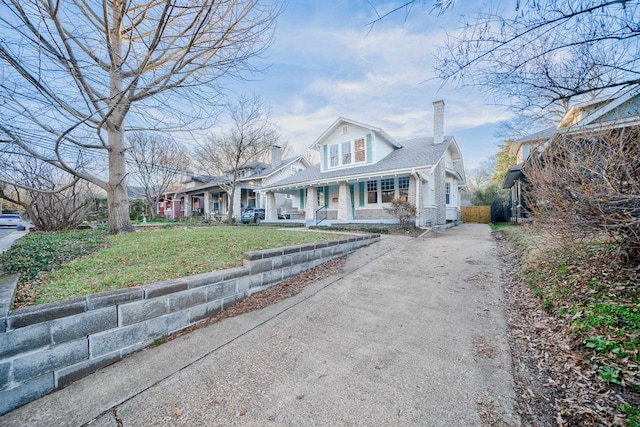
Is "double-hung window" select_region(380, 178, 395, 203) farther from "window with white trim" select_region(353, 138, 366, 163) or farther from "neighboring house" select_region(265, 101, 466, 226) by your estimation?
"window with white trim" select_region(353, 138, 366, 163)

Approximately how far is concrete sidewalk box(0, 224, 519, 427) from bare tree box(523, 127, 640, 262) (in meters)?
1.50

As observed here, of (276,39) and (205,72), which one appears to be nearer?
(276,39)

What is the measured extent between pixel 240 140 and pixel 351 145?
8.00m

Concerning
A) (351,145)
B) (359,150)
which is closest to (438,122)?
(359,150)

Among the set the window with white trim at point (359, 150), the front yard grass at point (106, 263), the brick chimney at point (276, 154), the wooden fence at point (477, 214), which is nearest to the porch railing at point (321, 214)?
the window with white trim at point (359, 150)

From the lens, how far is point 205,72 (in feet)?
15.7

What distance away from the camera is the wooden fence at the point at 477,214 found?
19188 mm

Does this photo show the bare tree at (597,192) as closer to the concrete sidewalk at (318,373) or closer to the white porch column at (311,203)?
the concrete sidewalk at (318,373)

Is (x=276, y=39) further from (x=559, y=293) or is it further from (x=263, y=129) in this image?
(x=263, y=129)

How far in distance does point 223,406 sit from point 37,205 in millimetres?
11637

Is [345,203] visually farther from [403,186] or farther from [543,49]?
[543,49]

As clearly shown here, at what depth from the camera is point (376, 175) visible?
43.5 feet

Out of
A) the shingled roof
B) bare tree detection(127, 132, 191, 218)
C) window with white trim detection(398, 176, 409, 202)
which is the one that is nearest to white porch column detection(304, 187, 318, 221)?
the shingled roof

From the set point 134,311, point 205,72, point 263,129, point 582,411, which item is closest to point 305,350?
point 134,311
